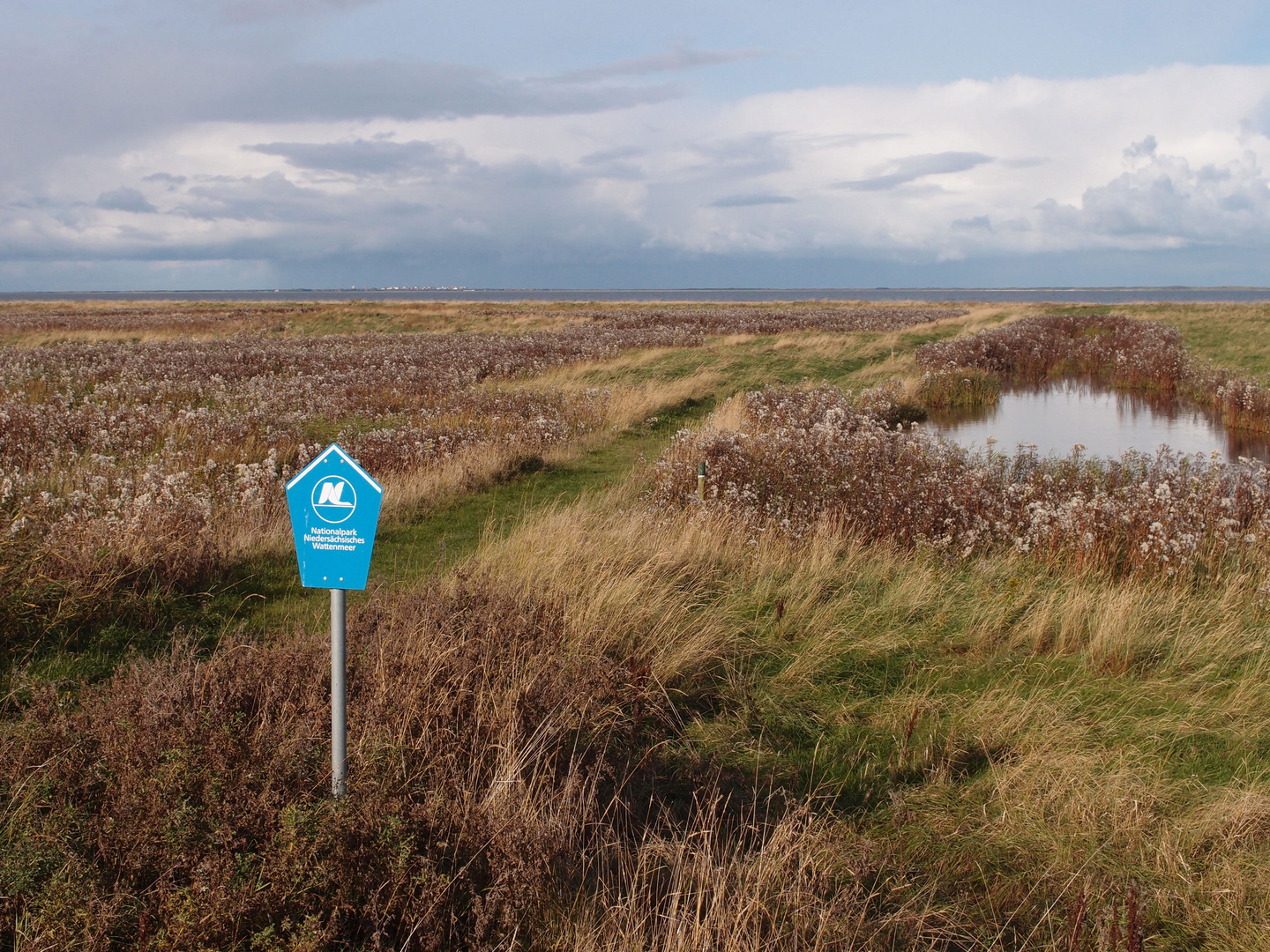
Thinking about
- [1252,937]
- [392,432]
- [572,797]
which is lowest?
[1252,937]

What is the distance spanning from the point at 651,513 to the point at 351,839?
6.28 meters

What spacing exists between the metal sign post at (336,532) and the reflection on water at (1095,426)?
48.4ft

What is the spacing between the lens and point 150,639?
569 centimetres

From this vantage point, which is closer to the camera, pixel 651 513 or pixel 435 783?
pixel 435 783

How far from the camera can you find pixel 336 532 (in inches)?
123

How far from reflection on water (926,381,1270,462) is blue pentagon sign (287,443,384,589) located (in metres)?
14.8

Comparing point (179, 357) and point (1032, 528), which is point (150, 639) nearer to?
point (1032, 528)

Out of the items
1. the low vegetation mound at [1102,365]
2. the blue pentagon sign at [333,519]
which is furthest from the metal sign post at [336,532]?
the low vegetation mound at [1102,365]

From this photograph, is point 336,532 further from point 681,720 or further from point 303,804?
point 681,720

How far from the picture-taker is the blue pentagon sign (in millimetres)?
3064

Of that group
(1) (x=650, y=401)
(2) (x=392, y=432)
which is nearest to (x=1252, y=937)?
(2) (x=392, y=432)

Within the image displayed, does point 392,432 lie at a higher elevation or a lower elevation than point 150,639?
higher

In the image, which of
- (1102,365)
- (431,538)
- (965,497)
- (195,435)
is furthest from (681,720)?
(1102,365)

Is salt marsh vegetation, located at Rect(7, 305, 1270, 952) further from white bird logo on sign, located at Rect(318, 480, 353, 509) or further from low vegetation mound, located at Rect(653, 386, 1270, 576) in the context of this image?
white bird logo on sign, located at Rect(318, 480, 353, 509)
